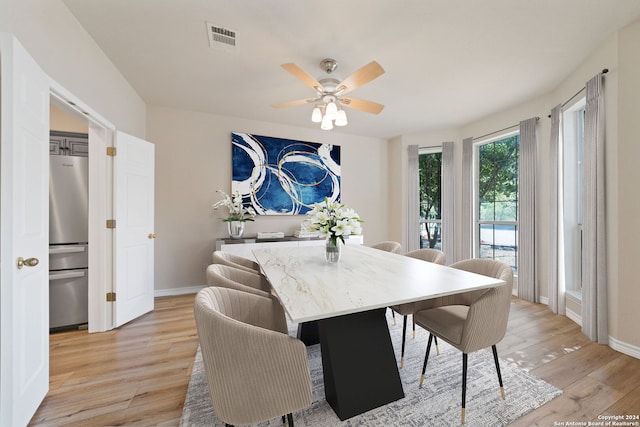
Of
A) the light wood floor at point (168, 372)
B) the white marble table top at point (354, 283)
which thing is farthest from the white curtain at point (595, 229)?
the white marble table top at point (354, 283)

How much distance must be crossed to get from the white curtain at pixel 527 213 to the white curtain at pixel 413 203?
153cm

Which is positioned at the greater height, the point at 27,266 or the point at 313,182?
the point at 313,182

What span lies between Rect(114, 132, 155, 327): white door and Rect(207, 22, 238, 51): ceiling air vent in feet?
4.58

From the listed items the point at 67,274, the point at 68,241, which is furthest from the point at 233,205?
the point at 67,274

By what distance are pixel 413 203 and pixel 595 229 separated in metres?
2.54

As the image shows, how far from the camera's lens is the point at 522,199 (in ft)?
11.1

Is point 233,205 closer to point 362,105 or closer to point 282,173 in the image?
point 282,173

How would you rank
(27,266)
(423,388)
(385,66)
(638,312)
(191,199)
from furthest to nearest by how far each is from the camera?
1. (191,199)
2. (385,66)
3. (638,312)
4. (423,388)
5. (27,266)

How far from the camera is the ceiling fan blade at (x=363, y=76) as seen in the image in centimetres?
181

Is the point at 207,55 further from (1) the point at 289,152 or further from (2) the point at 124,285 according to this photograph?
(2) the point at 124,285

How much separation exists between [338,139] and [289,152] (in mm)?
1032

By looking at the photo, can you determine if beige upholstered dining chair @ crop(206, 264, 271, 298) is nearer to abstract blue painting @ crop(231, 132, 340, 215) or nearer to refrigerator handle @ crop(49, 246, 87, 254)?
refrigerator handle @ crop(49, 246, 87, 254)

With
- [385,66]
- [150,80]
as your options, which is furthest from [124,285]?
[385,66]

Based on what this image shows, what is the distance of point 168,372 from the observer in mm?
1842
